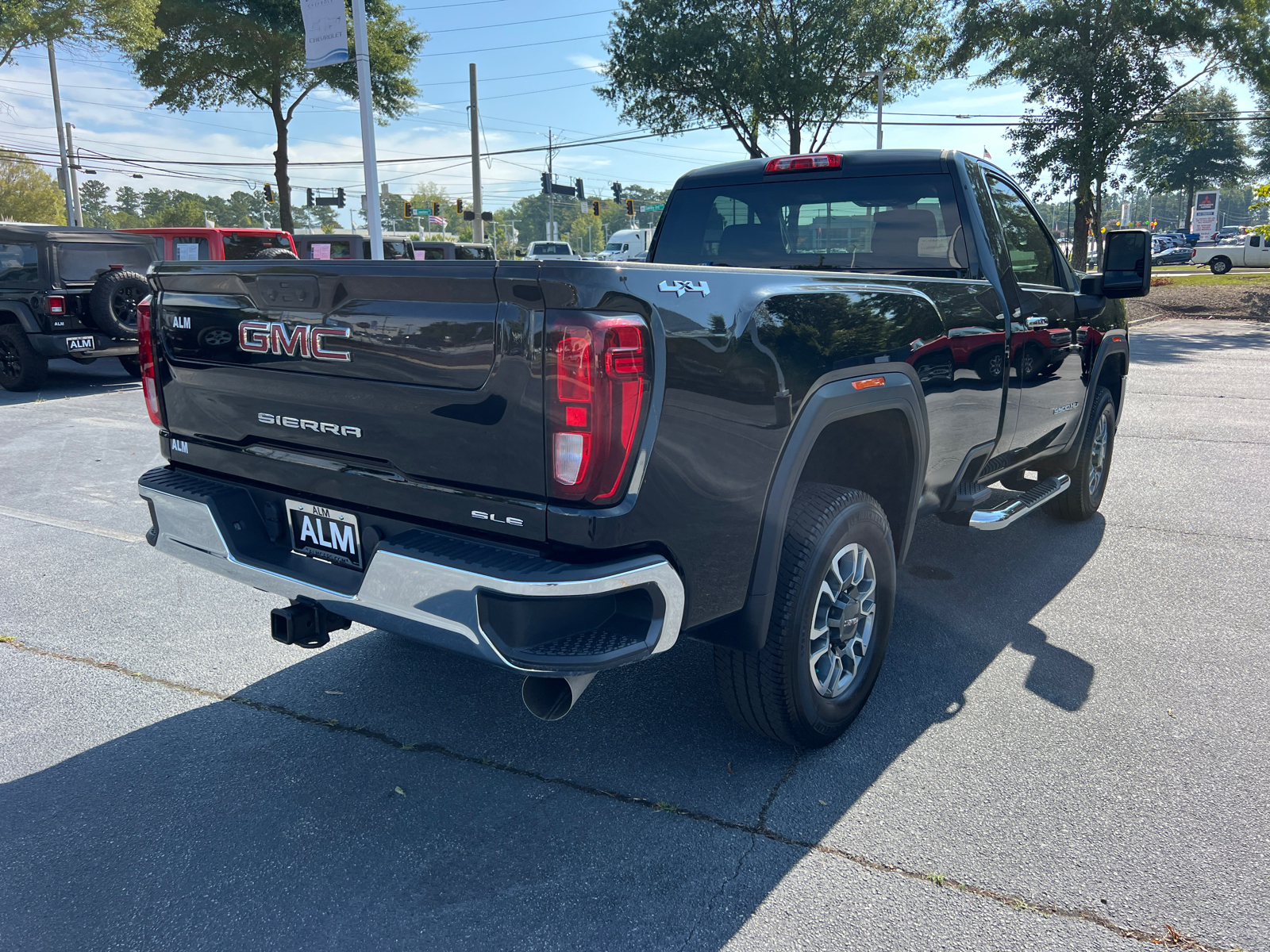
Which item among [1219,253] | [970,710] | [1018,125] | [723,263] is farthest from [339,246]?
[1219,253]

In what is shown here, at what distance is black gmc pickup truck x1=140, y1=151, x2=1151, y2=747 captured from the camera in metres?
2.16

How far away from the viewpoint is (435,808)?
108 inches

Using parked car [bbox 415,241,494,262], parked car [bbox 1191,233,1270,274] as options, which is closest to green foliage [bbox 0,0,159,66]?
parked car [bbox 415,241,494,262]

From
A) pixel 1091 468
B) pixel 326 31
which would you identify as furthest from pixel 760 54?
pixel 1091 468

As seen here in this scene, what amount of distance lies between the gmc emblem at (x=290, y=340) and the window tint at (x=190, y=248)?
13.8 m

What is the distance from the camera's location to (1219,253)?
128 feet

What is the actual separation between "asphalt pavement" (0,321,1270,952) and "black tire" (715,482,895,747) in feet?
0.56

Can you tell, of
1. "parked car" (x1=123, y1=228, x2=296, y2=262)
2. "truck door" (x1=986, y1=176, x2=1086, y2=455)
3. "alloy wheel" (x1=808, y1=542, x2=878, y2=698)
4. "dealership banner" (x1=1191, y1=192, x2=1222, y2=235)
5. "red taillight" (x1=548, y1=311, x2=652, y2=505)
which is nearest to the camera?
"red taillight" (x1=548, y1=311, x2=652, y2=505)

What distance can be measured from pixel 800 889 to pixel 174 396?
2539 mm

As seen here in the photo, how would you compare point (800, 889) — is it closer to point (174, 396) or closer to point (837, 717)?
point (837, 717)

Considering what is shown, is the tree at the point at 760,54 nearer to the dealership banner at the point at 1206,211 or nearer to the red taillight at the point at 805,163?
the red taillight at the point at 805,163

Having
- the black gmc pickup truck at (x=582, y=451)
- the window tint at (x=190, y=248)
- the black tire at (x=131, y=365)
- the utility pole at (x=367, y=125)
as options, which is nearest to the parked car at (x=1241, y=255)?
the utility pole at (x=367, y=125)

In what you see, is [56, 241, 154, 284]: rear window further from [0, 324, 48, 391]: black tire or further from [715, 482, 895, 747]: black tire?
[715, 482, 895, 747]: black tire

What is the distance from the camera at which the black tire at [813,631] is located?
2.72 metres
